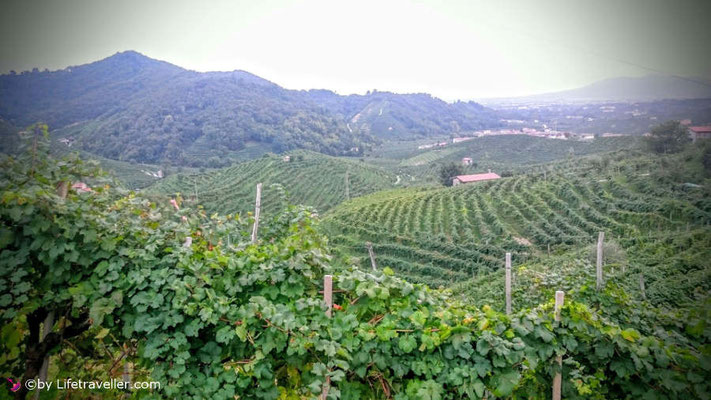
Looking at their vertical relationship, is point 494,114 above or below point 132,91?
below

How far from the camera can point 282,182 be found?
55.4 metres

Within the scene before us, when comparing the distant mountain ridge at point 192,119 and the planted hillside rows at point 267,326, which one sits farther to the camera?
the distant mountain ridge at point 192,119

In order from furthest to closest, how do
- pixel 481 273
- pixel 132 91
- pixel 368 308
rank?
pixel 132 91 < pixel 481 273 < pixel 368 308

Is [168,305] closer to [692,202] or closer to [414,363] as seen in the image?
[414,363]

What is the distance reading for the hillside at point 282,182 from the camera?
45.8m

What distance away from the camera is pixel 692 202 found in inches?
778

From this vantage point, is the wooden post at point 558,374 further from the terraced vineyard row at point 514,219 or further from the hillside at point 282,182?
the hillside at point 282,182

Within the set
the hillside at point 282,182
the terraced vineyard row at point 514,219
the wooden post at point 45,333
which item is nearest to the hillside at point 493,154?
the hillside at point 282,182

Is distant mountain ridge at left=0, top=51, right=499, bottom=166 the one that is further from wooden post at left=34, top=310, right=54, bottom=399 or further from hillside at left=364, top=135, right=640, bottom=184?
wooden post at left=34, top=310, right=54, bottom=399

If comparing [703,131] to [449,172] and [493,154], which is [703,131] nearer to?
[449,172]

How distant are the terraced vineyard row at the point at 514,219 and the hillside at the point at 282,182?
17.3 metres

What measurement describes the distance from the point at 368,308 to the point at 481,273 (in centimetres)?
1842

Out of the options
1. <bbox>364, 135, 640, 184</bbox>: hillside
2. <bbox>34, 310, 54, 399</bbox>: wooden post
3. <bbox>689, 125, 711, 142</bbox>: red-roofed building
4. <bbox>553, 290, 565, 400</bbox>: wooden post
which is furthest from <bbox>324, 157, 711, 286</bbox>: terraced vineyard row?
<bbox>364, 135, 640, 184</bbox>: hillside

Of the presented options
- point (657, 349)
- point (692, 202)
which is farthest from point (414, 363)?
point (692, 202)
